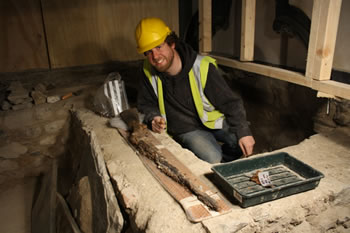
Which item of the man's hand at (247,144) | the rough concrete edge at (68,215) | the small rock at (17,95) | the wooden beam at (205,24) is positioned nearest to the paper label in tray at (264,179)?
the man's hand at (247,144)

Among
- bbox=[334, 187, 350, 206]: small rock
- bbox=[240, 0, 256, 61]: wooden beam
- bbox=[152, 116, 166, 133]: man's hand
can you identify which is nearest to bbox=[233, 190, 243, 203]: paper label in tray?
bbox=[334, 187, 350, 206]: small rock

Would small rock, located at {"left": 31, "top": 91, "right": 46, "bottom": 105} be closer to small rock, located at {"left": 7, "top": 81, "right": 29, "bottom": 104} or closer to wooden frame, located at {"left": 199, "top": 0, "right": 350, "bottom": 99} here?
small rock, located at {"left": 7, "top": 81, "right": 29, "bottom": 104}

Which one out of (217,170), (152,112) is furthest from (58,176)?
(217,170)

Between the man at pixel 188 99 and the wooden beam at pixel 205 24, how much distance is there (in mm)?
977

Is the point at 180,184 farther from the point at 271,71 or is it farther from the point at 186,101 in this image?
the point at 271,71

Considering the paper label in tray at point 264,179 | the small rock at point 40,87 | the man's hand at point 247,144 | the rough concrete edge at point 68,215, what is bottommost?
the rough concrete edge at point 68,215

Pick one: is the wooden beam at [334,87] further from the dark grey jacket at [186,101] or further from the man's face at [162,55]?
the man's face at [162,55]

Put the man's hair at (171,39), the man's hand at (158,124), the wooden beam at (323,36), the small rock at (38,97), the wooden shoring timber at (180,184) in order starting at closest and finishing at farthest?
the wooden shoring timber at (180,184)
the wooden beam at (323,36)
the man's hair at (171,39)
the man's hand at (158,124)
the small rock at (38,97)

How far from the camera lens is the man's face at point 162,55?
1963 millimetres

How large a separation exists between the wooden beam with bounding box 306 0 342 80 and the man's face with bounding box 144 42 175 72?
94cm

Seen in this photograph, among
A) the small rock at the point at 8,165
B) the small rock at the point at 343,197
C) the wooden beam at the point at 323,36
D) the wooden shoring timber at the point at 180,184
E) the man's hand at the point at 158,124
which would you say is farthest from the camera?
the small rock at the point at 8,165

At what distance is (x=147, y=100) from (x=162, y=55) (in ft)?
1.68

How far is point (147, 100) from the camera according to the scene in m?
2.38

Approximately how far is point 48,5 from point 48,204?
204 centimetres
